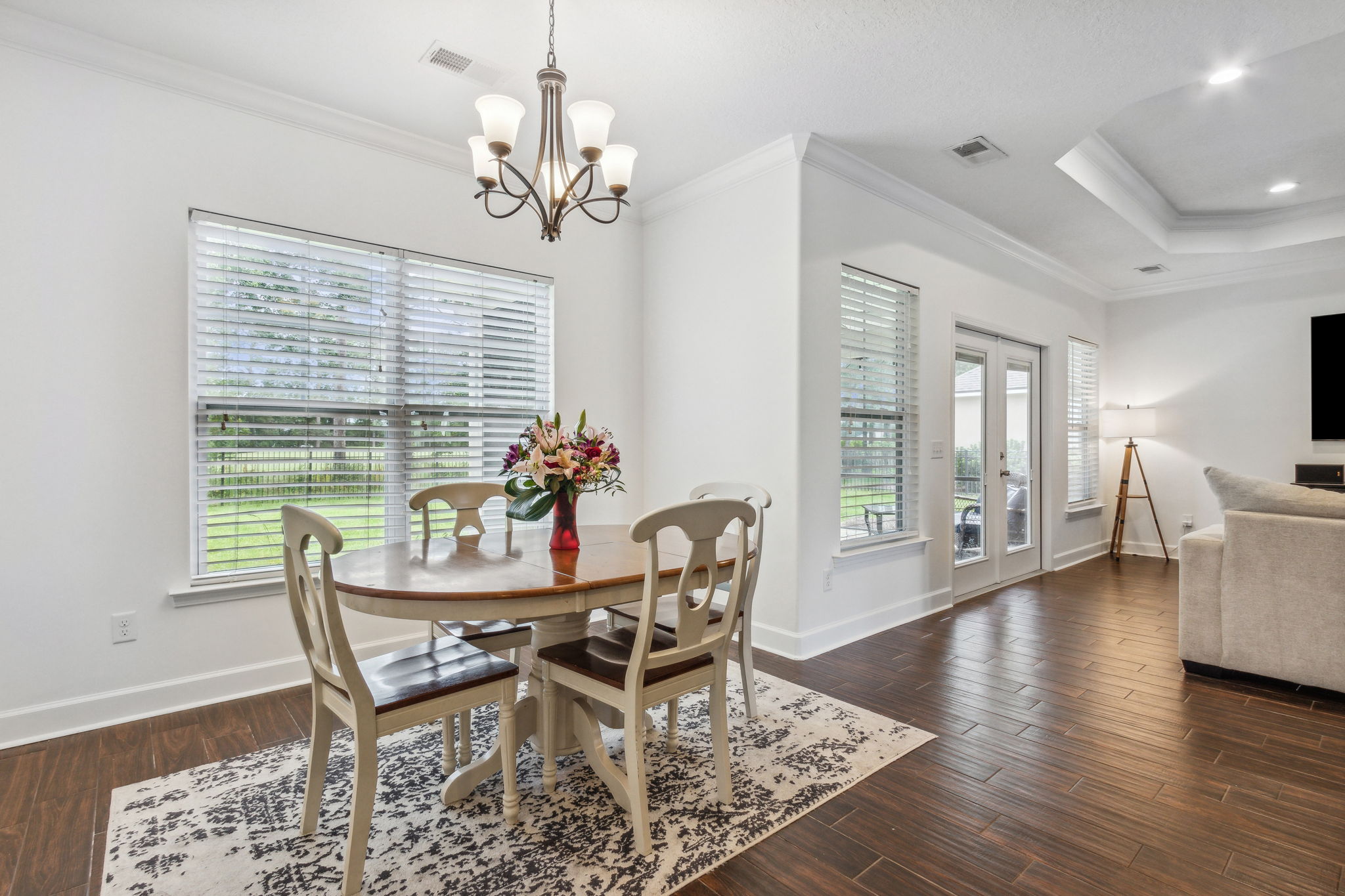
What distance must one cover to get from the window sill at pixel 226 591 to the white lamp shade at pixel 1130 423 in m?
7.20

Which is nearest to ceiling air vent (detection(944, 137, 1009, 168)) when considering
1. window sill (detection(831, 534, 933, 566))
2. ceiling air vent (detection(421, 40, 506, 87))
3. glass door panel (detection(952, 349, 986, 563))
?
glass door panel (detection(952, 349, 986, 563))

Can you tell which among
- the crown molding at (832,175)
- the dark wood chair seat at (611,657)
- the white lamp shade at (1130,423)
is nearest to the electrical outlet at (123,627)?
the dark wood chair seat at (611,657)

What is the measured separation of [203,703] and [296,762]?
0.88 m

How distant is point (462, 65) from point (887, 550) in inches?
134

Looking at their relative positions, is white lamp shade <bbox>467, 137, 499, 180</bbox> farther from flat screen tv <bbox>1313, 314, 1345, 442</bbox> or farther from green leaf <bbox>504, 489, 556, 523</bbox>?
flat screen tv <bbox>1313, 314, 1345, 442</bbox>

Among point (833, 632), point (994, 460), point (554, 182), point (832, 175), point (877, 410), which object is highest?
point (832, 175)

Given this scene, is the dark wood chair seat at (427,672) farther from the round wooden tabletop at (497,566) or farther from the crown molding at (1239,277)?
the crown molding at (1239,277)

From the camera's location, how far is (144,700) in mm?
2674

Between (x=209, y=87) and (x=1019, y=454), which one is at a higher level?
(x=209, y=87)

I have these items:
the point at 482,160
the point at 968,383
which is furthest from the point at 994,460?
the point at 482,160

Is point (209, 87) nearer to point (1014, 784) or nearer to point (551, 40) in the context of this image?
point (551, 40)

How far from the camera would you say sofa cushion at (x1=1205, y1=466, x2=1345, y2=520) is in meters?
2.86

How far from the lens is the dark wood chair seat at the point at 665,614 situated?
229 centimetres

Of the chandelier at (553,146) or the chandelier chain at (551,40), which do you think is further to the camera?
the chandelier chain at (551,40)
